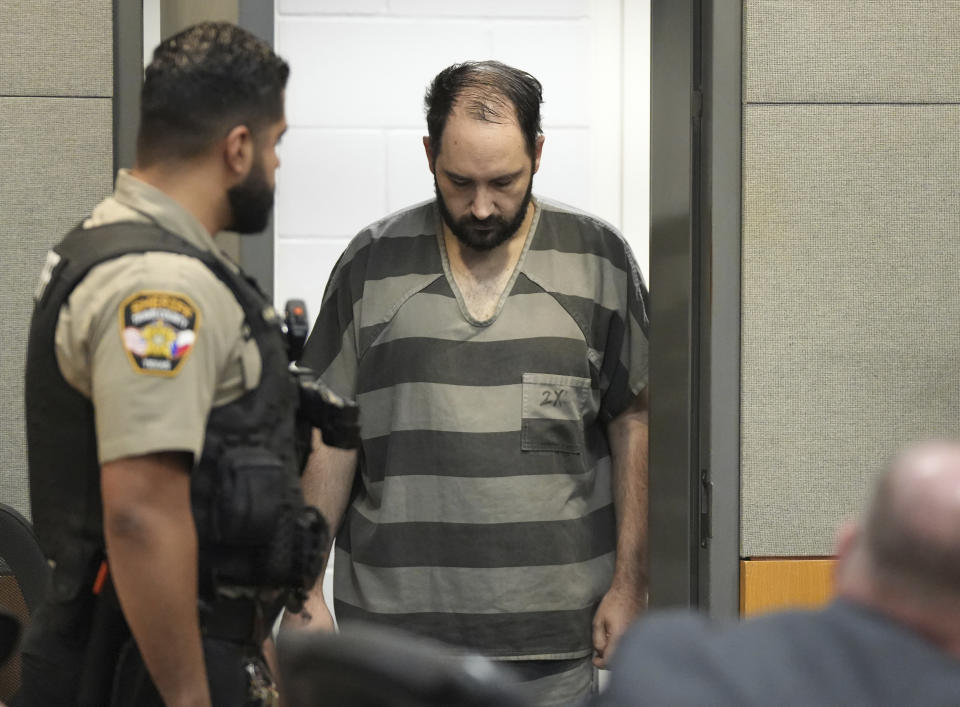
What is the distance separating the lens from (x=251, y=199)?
67.6 inches

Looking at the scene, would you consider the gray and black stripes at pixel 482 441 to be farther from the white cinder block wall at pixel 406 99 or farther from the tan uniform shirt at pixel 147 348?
the white cinder block wall at pixel 406 99

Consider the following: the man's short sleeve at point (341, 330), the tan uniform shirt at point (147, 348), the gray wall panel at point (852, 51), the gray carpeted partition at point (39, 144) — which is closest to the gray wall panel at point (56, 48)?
the gray carpeted partition at point (39, 144)

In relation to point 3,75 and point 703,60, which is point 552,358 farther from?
point 3,75

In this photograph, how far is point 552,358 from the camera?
2359mm

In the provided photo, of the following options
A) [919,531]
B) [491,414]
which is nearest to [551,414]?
[491,414]

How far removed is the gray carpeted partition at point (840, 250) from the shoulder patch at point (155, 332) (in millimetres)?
1169

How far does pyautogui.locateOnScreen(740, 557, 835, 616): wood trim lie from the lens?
234 cm

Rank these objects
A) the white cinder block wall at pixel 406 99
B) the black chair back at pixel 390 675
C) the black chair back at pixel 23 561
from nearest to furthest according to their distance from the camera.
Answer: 1. the black chair back at pixel 390 675
2. the black chair back at pixel 23 561
3. the white cinder block wall at pixel 406 99

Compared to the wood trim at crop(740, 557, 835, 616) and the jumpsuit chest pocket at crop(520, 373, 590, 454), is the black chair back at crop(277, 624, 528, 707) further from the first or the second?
the wood trim at crop(740, 557, 835, 616)

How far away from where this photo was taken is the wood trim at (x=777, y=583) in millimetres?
2340

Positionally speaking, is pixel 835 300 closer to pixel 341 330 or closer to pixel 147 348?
pixel 341 330

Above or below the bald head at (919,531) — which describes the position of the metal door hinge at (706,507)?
below

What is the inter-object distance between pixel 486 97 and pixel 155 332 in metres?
1.09

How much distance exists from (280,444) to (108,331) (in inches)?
10.5
